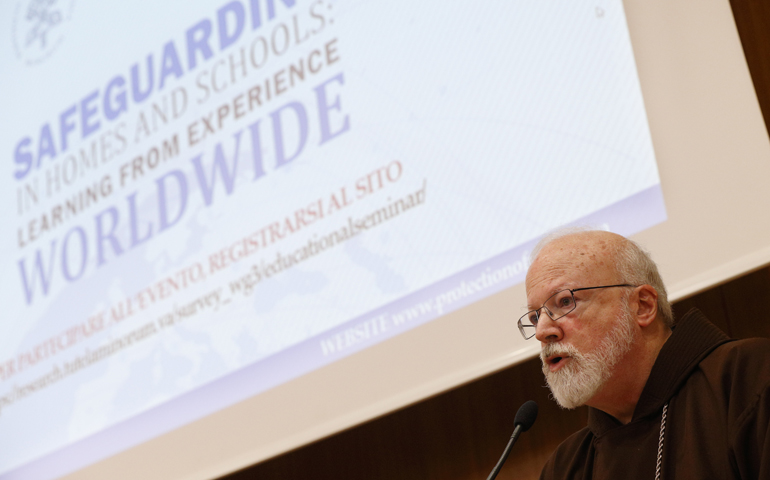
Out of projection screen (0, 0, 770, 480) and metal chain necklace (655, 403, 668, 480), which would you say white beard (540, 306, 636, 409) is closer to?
metal chain necklace (655, 403, 668, 480)

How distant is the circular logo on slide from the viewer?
380 cm

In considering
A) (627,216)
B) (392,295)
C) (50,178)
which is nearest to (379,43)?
(392,295)

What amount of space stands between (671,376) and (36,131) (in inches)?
117

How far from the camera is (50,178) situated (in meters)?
3.57

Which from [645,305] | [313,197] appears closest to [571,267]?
[645,305]

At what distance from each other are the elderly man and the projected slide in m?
0.41

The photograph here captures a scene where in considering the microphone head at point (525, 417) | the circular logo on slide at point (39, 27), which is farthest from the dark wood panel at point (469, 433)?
the circular logo on slide at point (39, 27)

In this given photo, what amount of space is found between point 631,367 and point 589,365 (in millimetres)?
86

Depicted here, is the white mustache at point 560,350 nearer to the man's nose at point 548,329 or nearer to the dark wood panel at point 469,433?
the man's nose at point 548,329

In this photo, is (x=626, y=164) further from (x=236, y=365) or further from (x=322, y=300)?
(x=236, y=365)

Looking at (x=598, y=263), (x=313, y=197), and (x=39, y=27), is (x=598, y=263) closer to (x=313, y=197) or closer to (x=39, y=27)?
(x=313, y=197)

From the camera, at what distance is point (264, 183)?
2.90 metres

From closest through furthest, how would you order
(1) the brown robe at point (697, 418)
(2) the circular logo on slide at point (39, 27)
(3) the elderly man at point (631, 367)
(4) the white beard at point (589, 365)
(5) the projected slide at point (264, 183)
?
(1) the brown robe at point (697, 418) → (3) the elderly man at point (631, 367) → (4) the white beard at point (589, 365) → (5) the projected slide at point (264, 183) → (2) the circular logo on slide at point (39, 27)

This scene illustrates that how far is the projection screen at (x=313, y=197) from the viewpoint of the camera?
7.04 feet
